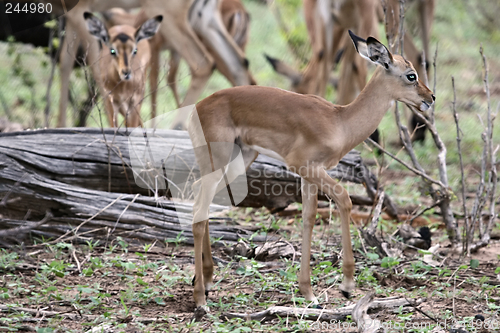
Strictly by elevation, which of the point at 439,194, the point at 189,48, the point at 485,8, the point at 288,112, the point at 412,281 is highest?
the point at 485,8

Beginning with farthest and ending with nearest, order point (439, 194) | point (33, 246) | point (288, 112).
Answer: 1. point (439, 194)
2. point (33, 246)
3. point (288, 112)

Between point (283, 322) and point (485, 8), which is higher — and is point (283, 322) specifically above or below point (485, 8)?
below

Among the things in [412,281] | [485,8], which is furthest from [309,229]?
[485,8]

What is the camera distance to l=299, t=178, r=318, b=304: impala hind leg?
3.39m

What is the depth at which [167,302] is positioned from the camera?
3443 mm

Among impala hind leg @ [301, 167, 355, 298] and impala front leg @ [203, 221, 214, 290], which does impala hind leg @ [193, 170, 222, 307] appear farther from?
impala hind leg @ [301, 167, 355, 298]

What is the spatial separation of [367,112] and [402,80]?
26cm

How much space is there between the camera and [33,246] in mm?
4109

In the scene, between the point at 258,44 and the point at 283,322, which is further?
the point at 258,44

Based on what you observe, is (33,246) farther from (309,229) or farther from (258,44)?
(258,44)

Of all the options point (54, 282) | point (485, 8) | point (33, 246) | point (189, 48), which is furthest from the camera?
point (485, 8)

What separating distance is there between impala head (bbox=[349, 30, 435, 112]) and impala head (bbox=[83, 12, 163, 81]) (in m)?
3.25

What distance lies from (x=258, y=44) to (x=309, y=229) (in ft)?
32.4

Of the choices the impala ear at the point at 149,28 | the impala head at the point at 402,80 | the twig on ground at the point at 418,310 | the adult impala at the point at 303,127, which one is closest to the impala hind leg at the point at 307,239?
the adult impala at the point at 303,127
